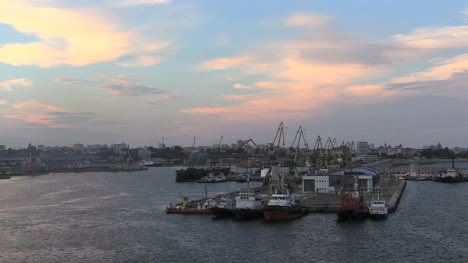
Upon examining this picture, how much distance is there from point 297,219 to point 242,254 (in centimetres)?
1201

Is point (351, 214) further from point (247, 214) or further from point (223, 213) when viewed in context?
point (223, 213)

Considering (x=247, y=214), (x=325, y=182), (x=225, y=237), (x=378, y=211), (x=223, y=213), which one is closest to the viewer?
(x=225, y=237)

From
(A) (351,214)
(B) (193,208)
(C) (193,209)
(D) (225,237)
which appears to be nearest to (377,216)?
(A) (351,214)

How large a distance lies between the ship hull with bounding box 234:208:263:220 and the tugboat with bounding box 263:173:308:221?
89cm

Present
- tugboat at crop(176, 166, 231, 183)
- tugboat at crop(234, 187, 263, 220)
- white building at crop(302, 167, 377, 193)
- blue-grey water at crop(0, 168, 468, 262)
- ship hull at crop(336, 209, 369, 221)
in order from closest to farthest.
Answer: blue-grey water at crop(0, 168, 468, 262) → ship hull at crop(336, 209, 369, 221) → tugboat at crop(234, 187, 263, 220) → white building at crop(302, 167, 377, 193) → tugboat at crop(176, 166, 231, 183)

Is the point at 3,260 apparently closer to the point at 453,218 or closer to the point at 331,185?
the point at 453,218

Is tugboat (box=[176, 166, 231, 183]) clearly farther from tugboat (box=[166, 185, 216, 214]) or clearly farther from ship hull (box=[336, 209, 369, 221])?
ship hull (box=[336, 209, 369, 221])

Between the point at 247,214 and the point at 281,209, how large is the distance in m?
2.82

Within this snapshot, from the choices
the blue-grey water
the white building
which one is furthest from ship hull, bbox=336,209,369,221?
the white building

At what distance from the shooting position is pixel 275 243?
31.1 meters

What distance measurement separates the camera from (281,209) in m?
39.3

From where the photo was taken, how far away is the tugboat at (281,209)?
1539 inches

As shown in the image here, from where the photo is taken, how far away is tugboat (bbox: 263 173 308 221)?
128 feet

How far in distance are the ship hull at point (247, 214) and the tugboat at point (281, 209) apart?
0.89 meters
